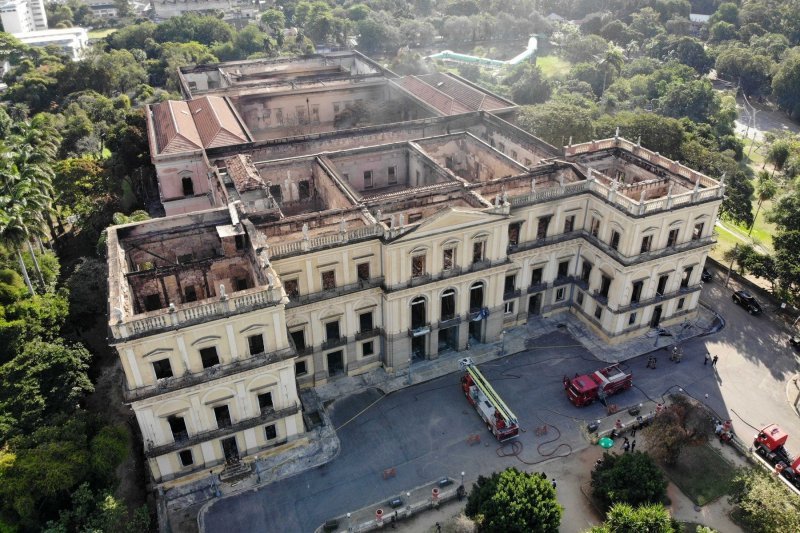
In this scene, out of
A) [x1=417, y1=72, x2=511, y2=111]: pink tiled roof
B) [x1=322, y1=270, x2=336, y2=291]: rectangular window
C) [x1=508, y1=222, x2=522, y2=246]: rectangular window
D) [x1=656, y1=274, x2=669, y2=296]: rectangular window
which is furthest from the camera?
[x1=417, y1=72, x2=511, y2=111]: pink tiled roof

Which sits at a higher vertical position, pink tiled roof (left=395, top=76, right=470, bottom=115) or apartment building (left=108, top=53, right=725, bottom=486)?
pink tiled roof (left=395, top=76, right=470, bottom=115)

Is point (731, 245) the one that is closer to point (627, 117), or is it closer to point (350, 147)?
point (627, 117)

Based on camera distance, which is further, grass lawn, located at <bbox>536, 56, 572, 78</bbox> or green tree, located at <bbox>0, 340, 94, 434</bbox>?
grass lawn, located at <bbox>536, 56, 572, 78</bbox>

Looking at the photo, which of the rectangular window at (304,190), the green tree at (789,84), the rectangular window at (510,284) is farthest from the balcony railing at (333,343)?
the green tree at (789,84)

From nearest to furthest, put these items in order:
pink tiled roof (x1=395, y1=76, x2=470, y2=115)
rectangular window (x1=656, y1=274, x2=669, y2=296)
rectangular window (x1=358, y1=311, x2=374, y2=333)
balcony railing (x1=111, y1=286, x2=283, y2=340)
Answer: balcony railing (x1=111, y1=286, x2=283, y2=340) → rectangular window (x1=358, y1=311, x2=374, y2=333) → rectangular window (x1=656, y1=274, x2=669, y2=296) → pink tiled roof (x1=395, y1=76, x2=470, y2=115)

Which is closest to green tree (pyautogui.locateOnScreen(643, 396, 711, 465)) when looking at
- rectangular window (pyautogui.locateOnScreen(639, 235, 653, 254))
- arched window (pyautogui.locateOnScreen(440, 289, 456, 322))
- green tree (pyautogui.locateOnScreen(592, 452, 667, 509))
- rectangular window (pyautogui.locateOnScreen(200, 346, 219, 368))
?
green tree (pyautogui.locateOnScreen(592, 452, 667, 509))

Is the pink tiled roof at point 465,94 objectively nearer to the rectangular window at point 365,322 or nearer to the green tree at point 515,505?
the rectangular window at point 365,322

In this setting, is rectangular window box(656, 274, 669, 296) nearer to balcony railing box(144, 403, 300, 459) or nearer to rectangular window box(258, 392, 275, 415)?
balcony railing box(144, 403, 300, 459)
